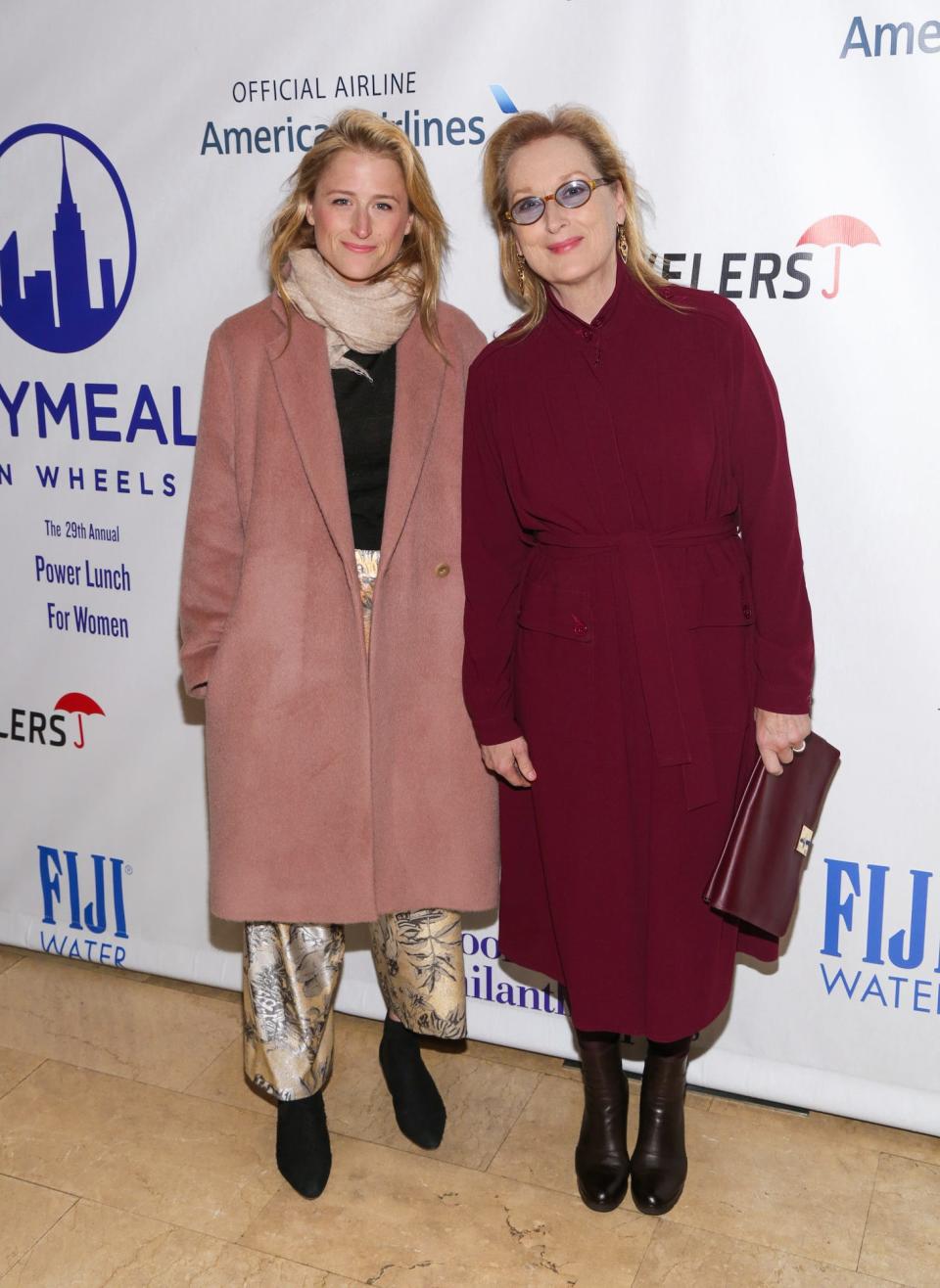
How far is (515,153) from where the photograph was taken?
2004 mm

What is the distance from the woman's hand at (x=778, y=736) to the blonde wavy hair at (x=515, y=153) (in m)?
0.67

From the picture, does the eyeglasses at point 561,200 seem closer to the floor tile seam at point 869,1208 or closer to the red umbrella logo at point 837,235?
the red umbrella logo at point 837,235

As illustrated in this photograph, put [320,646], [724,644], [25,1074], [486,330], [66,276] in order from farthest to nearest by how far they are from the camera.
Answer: [66,276] < [25,1074] < [486,330] < [320,646] < [724,644]

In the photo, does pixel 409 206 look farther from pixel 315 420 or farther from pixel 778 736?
pixel 778 736

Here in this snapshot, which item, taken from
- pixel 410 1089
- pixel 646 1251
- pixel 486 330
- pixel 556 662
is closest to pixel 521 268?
pixel 486 330

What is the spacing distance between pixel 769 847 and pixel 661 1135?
0.59 m

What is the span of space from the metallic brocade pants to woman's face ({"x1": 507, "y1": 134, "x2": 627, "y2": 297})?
1129 mm

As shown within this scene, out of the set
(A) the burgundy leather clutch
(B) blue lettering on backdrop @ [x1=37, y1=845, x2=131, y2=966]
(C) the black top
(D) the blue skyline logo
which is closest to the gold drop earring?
(C) the black top

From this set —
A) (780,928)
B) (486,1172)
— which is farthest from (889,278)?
(486,1172)

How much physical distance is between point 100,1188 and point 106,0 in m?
2.32

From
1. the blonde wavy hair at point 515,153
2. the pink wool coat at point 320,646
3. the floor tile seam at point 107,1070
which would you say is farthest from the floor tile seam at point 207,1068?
the blonde wavy hair at point 515,153

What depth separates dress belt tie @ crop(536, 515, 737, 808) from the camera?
2.01 meters

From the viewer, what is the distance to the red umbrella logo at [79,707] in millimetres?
3047

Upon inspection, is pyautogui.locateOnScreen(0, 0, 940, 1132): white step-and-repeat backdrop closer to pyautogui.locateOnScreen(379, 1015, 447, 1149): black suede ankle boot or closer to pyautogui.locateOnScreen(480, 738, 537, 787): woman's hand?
pyautogui.locateOnScreen(379, 1015, 447, 1149): black suede ankle boot
